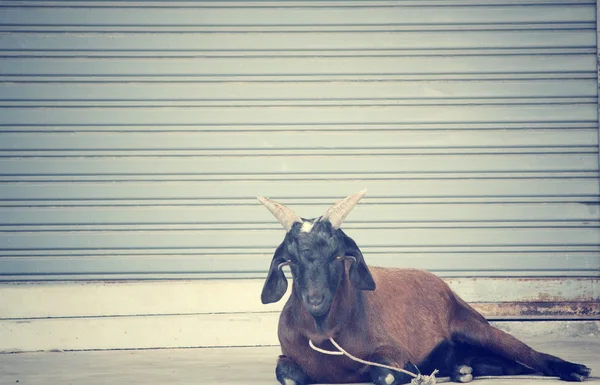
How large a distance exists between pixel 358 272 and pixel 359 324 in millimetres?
338

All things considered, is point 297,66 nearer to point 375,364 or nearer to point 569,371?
point 375,364

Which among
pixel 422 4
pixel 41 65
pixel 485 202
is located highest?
pixel 422 4

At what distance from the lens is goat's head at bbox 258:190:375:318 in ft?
17.9

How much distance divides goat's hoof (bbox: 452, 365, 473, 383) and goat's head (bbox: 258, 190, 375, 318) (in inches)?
32.8

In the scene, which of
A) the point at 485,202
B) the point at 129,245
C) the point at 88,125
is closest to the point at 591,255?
the point at 485,202

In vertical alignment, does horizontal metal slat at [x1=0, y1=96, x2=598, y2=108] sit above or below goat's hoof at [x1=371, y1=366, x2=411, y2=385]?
above

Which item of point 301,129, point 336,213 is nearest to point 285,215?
point 336,213

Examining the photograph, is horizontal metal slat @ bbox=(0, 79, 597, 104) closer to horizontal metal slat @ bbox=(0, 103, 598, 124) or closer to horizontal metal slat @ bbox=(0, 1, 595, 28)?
horizontal metal slat @ bbox=(0, 103, 598, 124)

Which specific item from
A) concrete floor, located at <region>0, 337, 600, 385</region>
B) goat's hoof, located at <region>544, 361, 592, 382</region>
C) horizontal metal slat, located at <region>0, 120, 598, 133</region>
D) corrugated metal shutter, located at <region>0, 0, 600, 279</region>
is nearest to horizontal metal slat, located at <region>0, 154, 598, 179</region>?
corrugated metal shutter, located at <region>0, 0, 600, 279</region>

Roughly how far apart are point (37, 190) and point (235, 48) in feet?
7.09

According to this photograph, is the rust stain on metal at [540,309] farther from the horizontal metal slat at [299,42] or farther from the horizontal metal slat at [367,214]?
the horizontal metal slat at [299,42]

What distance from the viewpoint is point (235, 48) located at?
8281 millimetres

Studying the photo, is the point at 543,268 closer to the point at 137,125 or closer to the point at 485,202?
the point at 485,202

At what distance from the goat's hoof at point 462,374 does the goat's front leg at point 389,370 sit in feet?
1.07
